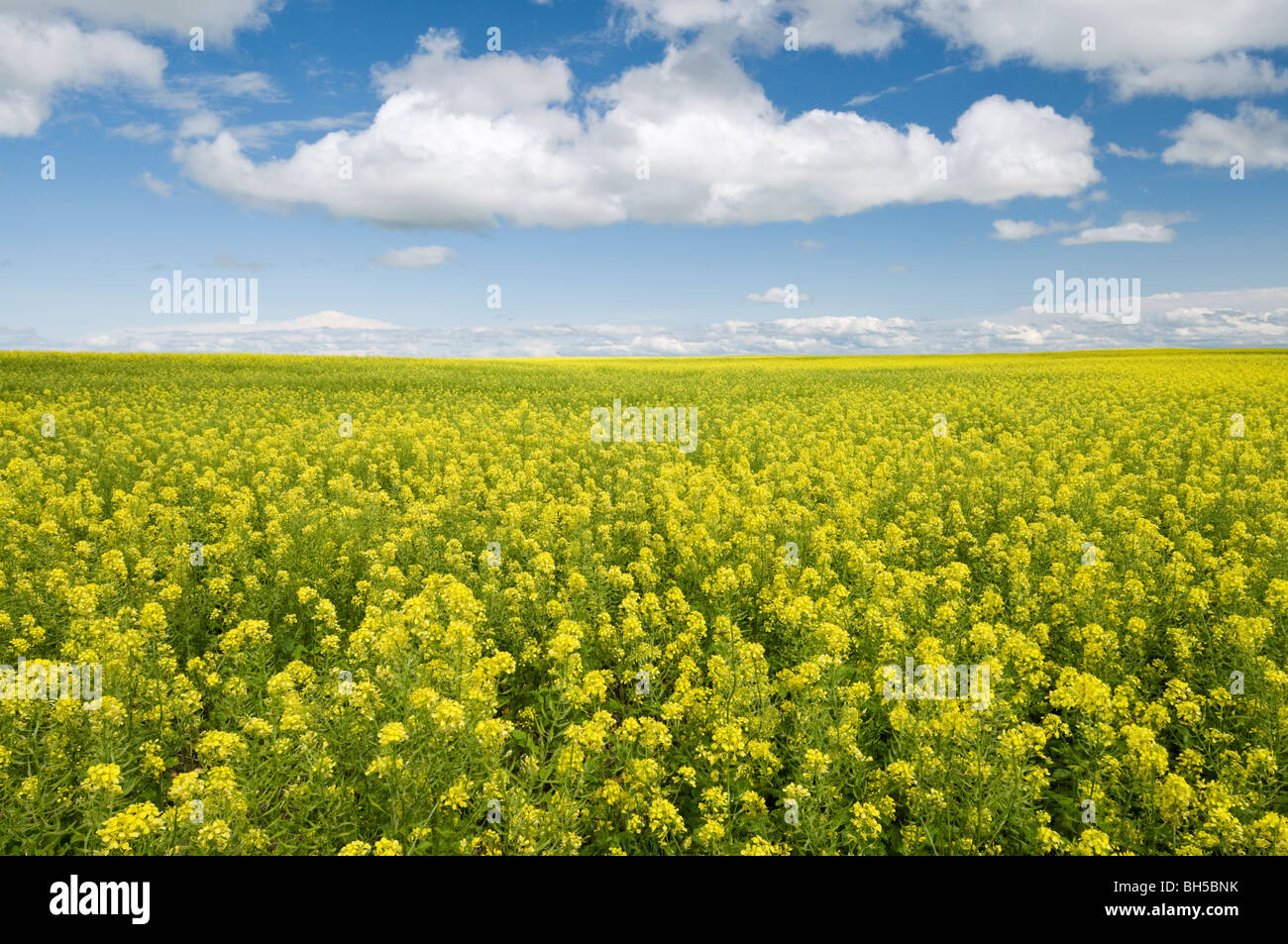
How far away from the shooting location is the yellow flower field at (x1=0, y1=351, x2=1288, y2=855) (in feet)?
13.8

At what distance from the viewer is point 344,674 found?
5.43m

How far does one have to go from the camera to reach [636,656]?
593cm

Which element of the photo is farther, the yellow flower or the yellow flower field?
the yellow flower field

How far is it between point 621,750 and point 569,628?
Answer: 4.29 feet

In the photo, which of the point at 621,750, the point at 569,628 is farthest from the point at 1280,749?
the point at 569,628

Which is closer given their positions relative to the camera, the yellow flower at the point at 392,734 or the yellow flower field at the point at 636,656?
the yellow flower at the point at 392,734

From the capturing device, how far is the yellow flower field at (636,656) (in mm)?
4203

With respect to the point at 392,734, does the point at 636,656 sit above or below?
below

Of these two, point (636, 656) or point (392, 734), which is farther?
point (636, 656)
